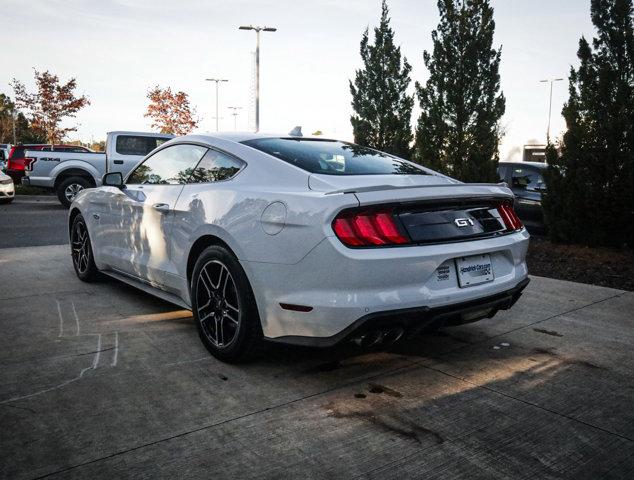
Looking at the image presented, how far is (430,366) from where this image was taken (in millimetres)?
3447

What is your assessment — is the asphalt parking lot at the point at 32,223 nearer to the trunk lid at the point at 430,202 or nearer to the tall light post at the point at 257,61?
the trunk lid at the point at 430,202

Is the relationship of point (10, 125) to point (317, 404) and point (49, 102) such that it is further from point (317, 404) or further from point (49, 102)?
point (317, 404)

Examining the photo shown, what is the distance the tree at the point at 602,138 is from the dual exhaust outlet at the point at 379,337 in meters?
6.29

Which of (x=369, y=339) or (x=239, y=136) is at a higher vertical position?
(x=239, y=136)

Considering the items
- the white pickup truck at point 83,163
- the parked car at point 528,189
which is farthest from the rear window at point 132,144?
the parked car at point 528,189

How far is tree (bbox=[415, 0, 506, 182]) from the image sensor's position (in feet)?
31.4

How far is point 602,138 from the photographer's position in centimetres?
798

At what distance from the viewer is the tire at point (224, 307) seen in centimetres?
323

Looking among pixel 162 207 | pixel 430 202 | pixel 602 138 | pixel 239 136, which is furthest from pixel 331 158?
pixel 602 138

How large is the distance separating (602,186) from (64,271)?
743 centimetres

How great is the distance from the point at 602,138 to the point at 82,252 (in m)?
7.23

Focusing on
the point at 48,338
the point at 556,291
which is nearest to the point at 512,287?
the point at 556,291

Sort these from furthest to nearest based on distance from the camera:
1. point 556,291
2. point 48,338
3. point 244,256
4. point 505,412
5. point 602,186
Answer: point 602,186 → point 556,291 → point 48,338 → point 244,256 → point 505,412

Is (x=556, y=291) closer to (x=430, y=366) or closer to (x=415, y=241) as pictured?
(x=430, y=366)
